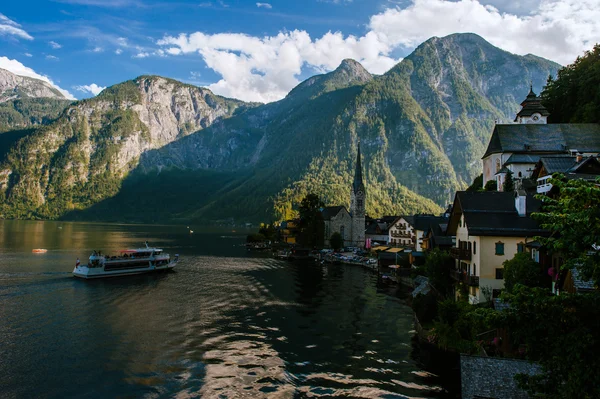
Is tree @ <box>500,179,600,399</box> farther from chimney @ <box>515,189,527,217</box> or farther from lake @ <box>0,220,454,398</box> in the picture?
chimney @ <box>515,189,527,217</box>

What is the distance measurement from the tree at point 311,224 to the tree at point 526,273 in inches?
4281

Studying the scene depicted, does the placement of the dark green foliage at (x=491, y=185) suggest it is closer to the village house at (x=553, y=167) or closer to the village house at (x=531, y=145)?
the village house at (x=531, y=145)

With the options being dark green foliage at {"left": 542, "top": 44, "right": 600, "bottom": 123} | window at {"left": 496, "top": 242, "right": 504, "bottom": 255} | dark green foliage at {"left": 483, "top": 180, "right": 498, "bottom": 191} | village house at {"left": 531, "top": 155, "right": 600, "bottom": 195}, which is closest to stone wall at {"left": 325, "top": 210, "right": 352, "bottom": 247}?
dark green foliage at {"left": 483, "top": 180, "right": 498, "bottom": 191}

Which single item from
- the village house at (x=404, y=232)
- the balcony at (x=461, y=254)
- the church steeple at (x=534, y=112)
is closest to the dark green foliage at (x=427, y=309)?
the balcony at (x=461, y=254)

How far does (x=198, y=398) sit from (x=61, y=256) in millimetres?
99203

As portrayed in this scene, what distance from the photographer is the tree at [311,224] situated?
147 metres

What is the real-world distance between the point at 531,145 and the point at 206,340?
72541 mm

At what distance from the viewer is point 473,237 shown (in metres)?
46.3

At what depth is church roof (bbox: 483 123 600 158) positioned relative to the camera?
81.2 metres

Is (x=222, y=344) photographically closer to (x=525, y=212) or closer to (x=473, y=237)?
(x=473, y=237)

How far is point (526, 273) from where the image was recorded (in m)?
37.2

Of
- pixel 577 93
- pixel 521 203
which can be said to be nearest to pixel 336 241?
pixel 577 93

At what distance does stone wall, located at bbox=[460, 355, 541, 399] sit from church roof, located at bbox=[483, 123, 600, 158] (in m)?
69.4

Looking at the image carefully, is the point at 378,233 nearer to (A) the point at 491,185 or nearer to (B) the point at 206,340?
(A) the point at 491,185
